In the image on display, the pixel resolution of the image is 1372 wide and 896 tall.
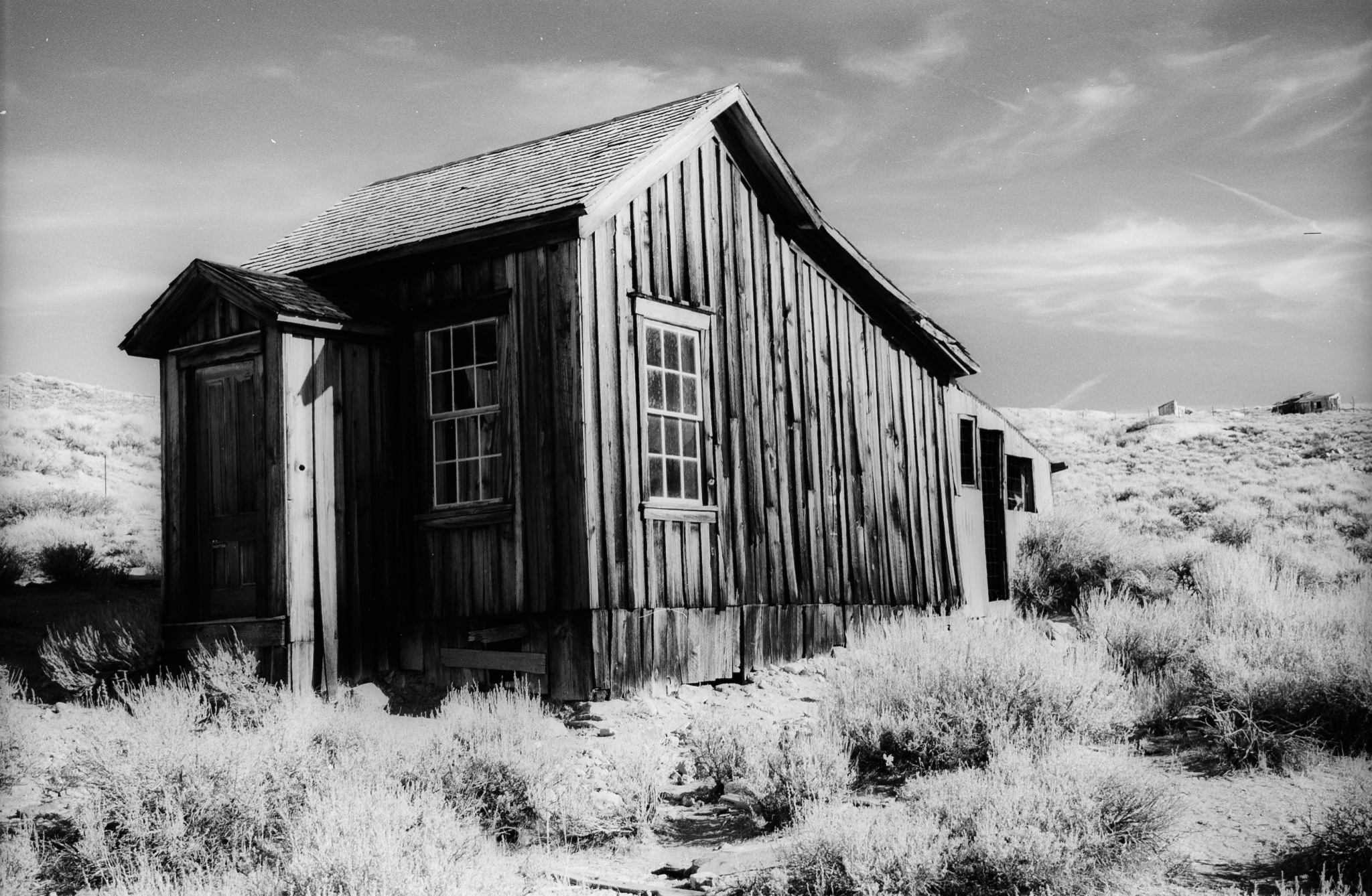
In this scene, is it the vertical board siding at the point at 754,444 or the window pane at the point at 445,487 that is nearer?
the vertical board siding at the point at 754,444

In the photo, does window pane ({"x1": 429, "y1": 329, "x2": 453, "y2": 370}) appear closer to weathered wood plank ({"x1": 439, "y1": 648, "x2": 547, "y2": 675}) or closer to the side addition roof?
the side addition roof

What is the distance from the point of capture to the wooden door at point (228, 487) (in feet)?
34.3

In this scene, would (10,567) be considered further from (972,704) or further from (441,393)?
(972,704)

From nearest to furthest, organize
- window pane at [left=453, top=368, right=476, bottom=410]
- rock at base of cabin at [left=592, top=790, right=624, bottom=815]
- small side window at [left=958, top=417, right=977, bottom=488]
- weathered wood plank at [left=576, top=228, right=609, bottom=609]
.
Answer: rock at base of cabin at [left=592, top=790, right=624, bottom=815]
weathered wood plank at [left=576, top=228, right=609, bottom=609]
window pane at [left=453, top=368, right=476, bottom=410]
small side window at [left=958, top=417, right=977, bottom=488]

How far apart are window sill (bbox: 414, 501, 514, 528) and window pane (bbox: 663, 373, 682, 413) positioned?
1820 millimetres

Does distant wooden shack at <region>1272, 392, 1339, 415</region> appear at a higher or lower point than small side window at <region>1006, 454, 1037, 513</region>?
higher

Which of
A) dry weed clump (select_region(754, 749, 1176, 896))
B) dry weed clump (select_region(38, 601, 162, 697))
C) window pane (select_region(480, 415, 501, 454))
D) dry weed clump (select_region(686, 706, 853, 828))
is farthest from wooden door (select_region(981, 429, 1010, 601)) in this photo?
dry weed clump (select_region(754, 749, 1176, 896))

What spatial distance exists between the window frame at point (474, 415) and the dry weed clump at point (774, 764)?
117 inches

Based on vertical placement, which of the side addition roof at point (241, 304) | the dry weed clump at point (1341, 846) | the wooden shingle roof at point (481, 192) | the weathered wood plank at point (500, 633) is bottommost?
the dry weed clump at point (1341, 846)

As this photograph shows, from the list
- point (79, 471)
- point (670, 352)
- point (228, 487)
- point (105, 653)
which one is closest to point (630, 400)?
point (670, 352)

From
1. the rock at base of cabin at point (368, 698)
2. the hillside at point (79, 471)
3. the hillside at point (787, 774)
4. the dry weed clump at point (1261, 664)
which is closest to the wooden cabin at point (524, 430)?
the rock at base of cabin at point (368, 698)

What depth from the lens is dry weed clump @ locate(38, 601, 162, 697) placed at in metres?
10.4

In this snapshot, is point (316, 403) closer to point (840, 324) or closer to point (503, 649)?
point (503, 649)

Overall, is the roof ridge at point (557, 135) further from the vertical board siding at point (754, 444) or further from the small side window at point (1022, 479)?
the small side window at point (1022, 479)
